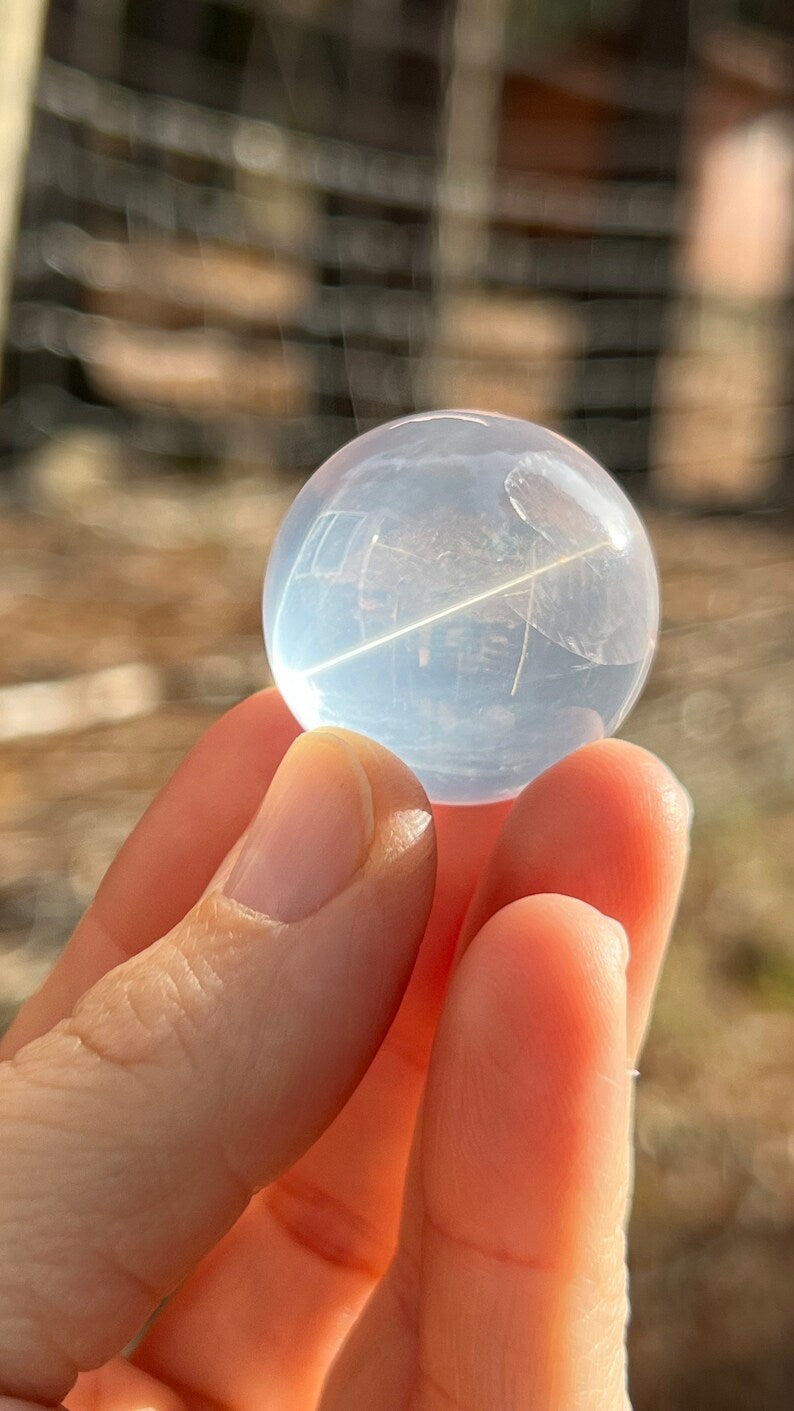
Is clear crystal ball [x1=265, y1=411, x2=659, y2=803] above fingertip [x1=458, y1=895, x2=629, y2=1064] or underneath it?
above

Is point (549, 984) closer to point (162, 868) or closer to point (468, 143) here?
point (162, 868)

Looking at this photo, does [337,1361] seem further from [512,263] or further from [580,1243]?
[512,263]

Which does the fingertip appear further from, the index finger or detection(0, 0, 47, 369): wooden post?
detection(0, 0, 47, 369): wooden post

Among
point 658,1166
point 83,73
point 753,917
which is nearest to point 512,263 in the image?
point 83,73

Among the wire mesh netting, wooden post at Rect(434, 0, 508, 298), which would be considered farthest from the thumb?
wooden post at Rect(434, 0, 508, 298)

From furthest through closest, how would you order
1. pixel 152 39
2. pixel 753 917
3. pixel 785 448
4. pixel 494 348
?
pixel 785 448 → pixel 494 348 → pixel 152 39 → pixel 753 917

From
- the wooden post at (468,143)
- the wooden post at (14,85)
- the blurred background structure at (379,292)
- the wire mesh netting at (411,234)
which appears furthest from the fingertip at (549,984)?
the wooden post at (468,143)
